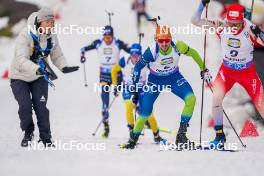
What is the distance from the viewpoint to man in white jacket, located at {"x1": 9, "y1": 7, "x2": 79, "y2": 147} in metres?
8.51

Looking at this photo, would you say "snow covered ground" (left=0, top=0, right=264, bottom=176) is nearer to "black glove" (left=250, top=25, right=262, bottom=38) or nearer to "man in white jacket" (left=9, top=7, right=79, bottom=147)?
"man in white jacket" (left=9, top=7, right=79, bottom=147)

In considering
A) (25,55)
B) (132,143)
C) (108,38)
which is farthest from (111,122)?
(25,55)

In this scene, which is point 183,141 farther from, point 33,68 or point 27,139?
point 33,68

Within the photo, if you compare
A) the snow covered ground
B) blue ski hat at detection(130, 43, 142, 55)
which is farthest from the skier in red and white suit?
blue ski hat at detection(130, 43, 142, 55)

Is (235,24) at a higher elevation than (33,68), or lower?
higher

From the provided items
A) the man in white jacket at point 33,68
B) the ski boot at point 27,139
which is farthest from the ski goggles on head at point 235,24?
the ski boot at point 27,139

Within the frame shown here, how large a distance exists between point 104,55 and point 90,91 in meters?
4.88

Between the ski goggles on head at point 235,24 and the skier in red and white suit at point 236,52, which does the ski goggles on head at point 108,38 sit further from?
the ski goggles on head at point 235,24

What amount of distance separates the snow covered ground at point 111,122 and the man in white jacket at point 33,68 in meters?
0.55

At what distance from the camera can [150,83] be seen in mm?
9820

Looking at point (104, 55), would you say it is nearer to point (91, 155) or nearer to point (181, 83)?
point (181, 83)

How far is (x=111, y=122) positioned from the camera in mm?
15945

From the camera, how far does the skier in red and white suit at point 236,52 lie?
30.7ft

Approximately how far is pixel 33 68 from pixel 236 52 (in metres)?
3.58
